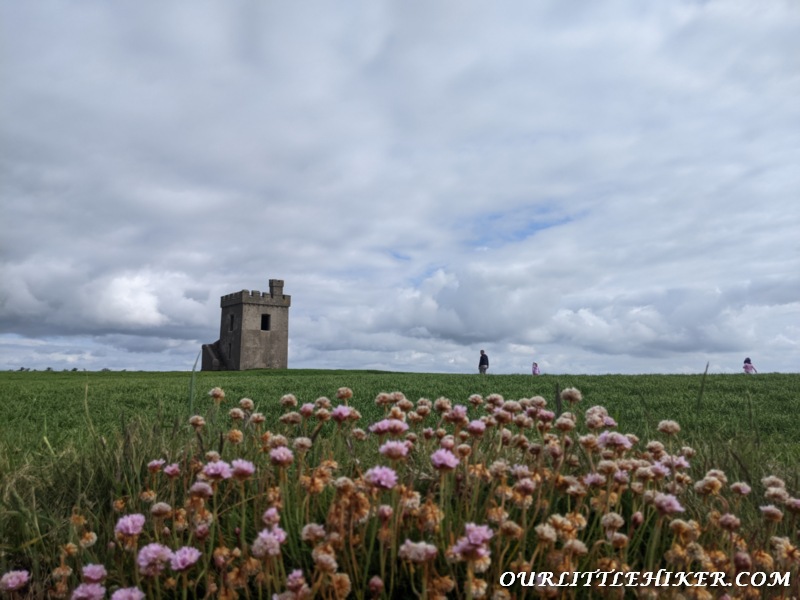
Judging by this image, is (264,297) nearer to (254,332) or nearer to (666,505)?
(254,332)

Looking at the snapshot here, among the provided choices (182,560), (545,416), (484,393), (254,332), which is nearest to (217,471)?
(182,560)

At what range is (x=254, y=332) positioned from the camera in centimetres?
5841

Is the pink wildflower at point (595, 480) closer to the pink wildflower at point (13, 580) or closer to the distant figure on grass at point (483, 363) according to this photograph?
the pink wildflower at point (13, 580)

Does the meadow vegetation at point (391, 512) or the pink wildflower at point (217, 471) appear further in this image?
the pink wildflower at point (217, 471)

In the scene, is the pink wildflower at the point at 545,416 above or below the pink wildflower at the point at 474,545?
above

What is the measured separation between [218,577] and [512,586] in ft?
4.55

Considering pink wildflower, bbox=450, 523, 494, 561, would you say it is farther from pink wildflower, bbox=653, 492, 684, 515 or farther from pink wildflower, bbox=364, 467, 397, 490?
pink wildflower, bbox=653, 492, 684, 515

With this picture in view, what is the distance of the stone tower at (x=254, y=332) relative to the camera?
58.0 m

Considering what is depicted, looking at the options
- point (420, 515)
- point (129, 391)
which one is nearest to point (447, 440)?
point (420, 515)

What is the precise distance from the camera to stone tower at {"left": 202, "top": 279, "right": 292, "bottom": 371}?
A: 190 feet

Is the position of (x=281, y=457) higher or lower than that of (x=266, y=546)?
higher

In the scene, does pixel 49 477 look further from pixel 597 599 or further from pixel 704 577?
pixel 704 577

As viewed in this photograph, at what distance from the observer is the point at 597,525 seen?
3.46 metres

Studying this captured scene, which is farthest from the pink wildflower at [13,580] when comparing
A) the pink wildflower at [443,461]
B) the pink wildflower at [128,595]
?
the pink wildflower at [443,461]
